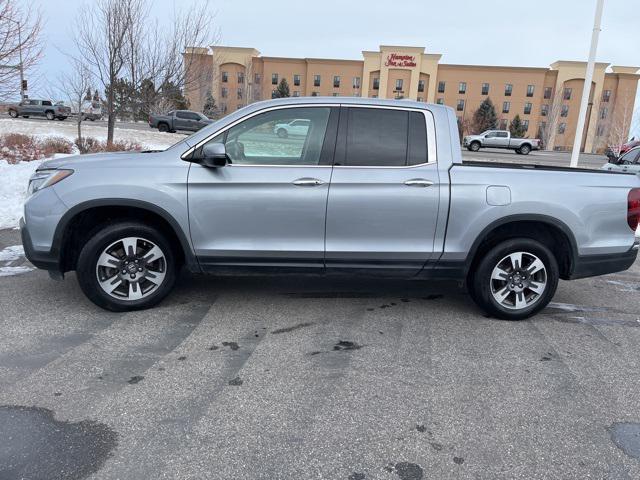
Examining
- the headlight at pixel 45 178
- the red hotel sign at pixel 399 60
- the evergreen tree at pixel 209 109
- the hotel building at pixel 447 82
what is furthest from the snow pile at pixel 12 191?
the red hotel sign at pixel 399 60

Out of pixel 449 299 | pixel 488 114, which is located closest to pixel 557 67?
pixel 488 114

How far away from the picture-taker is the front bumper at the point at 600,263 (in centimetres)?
456

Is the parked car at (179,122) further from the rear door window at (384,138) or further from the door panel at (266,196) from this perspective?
the rear door window at (384,138)

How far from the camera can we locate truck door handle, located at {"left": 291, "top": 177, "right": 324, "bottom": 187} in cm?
423

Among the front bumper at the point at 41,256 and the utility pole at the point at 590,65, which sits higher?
the utility pole at the point at 590,65

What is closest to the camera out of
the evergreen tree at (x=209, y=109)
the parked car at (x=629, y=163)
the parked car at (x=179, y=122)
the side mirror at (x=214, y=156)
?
the side mirror at (x=214, y=156)

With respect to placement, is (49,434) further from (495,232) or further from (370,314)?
(495,232)

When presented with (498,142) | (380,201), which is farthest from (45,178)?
(498,142)

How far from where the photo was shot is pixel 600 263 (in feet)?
15.1

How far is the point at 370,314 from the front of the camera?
4.71 m

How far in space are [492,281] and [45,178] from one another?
4.05 m

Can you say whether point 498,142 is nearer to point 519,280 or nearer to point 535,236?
point 535,236

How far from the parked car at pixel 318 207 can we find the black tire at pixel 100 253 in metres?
0.01

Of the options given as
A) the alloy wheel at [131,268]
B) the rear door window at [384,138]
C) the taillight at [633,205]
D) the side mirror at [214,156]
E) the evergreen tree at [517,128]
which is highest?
the evergreen tree at [517,128]
